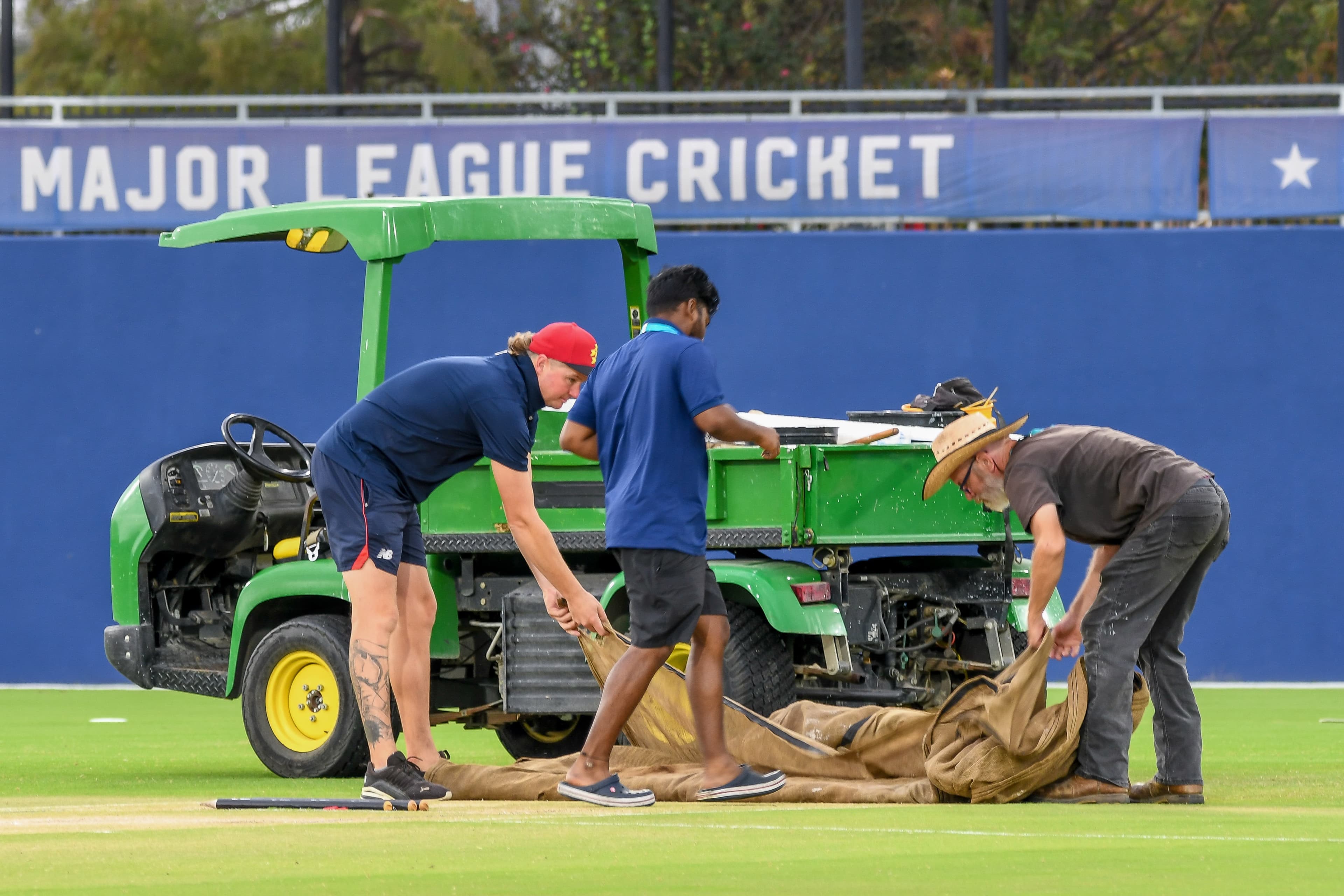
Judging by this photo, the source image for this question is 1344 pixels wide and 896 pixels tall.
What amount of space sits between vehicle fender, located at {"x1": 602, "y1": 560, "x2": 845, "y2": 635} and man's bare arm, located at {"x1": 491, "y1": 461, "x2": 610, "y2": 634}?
3.58 feet

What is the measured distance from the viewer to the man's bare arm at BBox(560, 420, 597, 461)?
779cm

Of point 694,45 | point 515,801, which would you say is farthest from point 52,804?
point 694,45

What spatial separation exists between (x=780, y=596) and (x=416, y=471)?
1725 mm

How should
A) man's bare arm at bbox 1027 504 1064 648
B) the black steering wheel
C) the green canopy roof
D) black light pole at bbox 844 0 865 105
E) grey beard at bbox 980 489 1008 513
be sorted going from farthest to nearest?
black light pole at bbox 844 0 865 105, the black steering wheel, the green canopy roof, grey beard at bbox 980 489 1008 513, man's bare arm at bbox 1027 504 1064 648

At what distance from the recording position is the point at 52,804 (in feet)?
26.6

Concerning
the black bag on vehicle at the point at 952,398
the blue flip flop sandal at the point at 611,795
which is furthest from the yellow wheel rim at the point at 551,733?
the blue flip flop sandal at the point at 611,795

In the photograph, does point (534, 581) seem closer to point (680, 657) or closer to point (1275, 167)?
point (680, 657)

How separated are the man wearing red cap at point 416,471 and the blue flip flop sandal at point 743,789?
2.36 feet

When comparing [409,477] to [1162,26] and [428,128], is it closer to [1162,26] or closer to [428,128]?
[428,128]

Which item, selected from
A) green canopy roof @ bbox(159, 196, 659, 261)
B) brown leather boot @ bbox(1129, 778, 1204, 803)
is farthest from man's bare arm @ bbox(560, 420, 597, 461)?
brown leather boot @ bbox(1129, 778, 1204, 803)

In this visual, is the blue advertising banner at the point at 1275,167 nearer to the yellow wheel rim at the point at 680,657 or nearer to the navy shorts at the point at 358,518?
the yellow wheel rim at the point at 680,657

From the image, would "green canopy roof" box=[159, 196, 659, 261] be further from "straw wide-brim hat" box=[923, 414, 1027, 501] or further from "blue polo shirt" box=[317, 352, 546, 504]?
"straw wide-brim hat" box=[923, 414, 1027, 501]

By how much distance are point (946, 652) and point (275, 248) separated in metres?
7.94

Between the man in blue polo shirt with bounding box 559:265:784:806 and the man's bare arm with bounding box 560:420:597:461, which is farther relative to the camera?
the man's bare arm with bounding box 560:420:597:461
